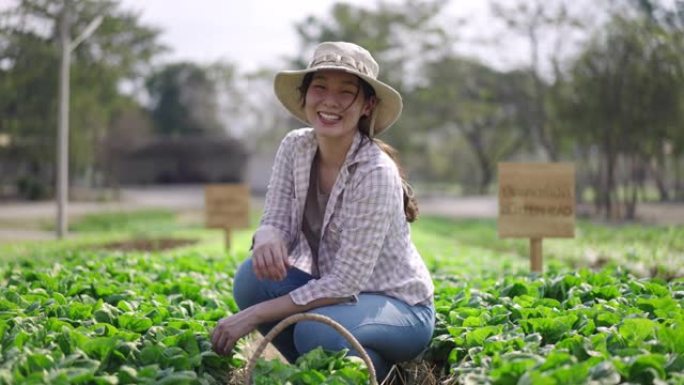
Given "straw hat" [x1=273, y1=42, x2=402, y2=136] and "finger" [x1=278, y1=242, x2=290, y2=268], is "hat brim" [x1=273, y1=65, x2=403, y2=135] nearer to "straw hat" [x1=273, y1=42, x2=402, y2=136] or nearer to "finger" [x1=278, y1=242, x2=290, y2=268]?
"straw hat" [x1=273, y1=42, x2=402, y2=136]

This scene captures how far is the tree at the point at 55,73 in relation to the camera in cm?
2309

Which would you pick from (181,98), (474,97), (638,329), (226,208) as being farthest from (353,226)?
(181,98)

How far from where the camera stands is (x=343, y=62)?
309cm

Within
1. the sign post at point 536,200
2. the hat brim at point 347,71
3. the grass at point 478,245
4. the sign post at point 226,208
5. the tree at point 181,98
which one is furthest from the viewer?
the tree at point 181,98

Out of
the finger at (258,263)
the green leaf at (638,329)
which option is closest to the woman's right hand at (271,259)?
the finger at (258,263)

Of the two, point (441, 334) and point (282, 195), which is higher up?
point (282, 195)

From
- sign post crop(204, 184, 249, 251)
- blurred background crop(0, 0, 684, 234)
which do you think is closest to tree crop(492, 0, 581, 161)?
blurred background crop(0, 0, 684, 234)

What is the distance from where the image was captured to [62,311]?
3295 mm

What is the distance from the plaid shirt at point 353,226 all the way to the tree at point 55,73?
19.0 metres

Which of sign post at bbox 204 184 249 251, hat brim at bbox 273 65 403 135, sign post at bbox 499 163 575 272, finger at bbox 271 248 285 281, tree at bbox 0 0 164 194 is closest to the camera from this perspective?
finger at bbox 271 248 285 281

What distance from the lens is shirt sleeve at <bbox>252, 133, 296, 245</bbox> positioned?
338 centimetres

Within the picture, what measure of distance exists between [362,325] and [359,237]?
34cm

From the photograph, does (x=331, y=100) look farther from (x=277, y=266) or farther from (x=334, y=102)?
(x=277, y=266)

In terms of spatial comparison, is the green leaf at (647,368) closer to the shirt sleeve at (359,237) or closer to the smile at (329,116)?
the shirt sleeve at (359,237)
